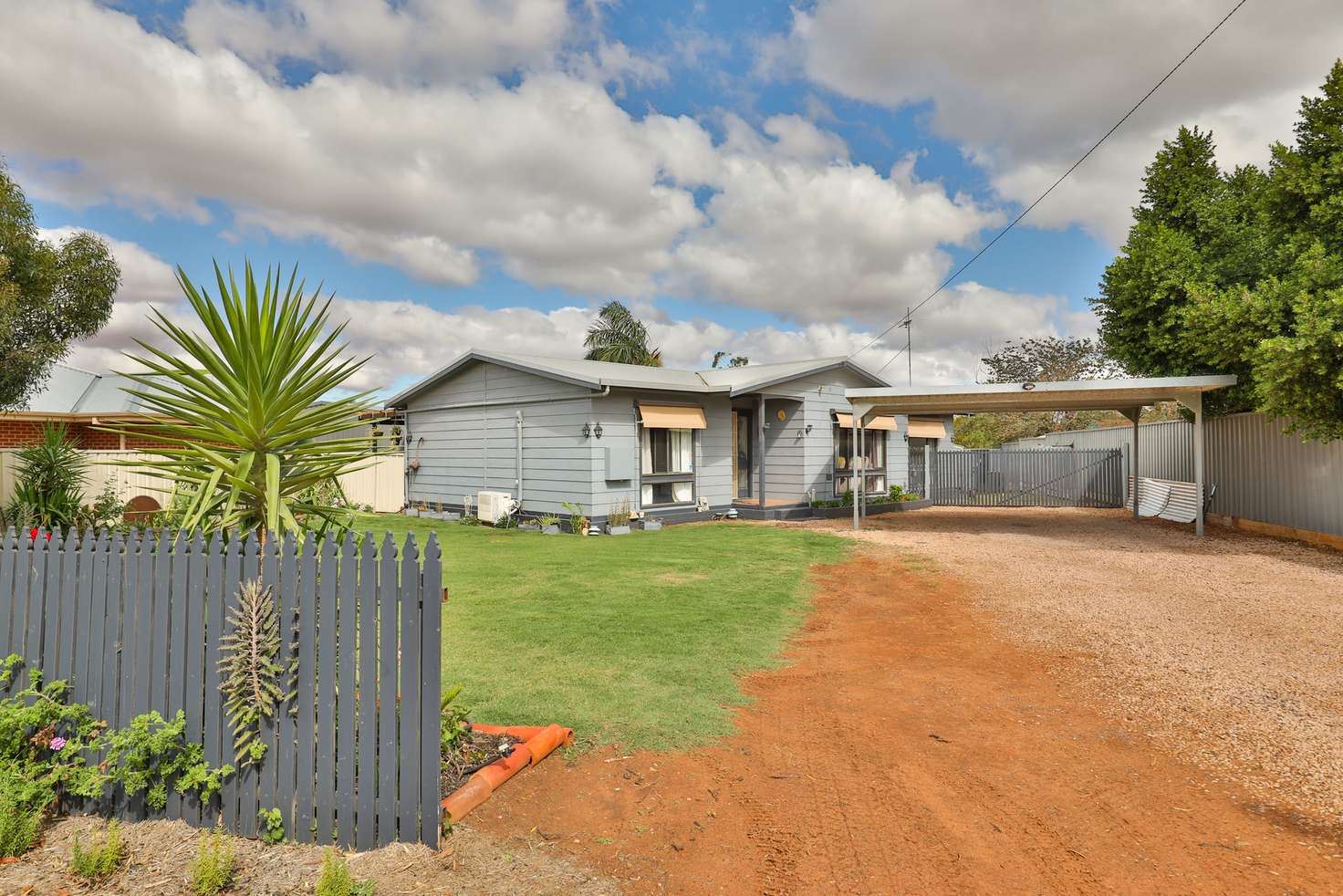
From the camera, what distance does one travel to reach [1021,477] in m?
20.9

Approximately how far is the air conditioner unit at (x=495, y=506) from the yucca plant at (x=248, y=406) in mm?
11377

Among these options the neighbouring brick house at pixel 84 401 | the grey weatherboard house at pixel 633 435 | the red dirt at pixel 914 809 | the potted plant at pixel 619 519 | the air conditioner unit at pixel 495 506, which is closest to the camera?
the red dirt at pixel 914 809

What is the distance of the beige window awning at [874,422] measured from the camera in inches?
671

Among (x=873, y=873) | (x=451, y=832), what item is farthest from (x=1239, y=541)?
(x=451, y=832)

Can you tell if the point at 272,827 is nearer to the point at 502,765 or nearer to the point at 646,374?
the point at 502,765

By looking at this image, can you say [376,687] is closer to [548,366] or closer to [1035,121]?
[548,366]

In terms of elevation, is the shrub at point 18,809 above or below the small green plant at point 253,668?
below

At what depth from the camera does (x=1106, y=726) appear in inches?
163

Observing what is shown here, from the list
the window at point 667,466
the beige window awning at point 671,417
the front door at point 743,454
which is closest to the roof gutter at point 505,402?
the beige window awning at point 671,417

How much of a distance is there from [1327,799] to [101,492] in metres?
18.5

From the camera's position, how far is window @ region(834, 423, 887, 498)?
1748cm

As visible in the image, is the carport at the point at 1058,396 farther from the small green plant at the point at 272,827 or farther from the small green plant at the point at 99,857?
the small green plant at the point at 99,857

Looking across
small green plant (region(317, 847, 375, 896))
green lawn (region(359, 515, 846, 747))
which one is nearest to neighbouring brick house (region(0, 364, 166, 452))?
green lawn (region(359, 515, 846, 747))

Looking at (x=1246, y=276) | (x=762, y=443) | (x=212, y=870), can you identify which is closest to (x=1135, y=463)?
(x=1246, y=276)
